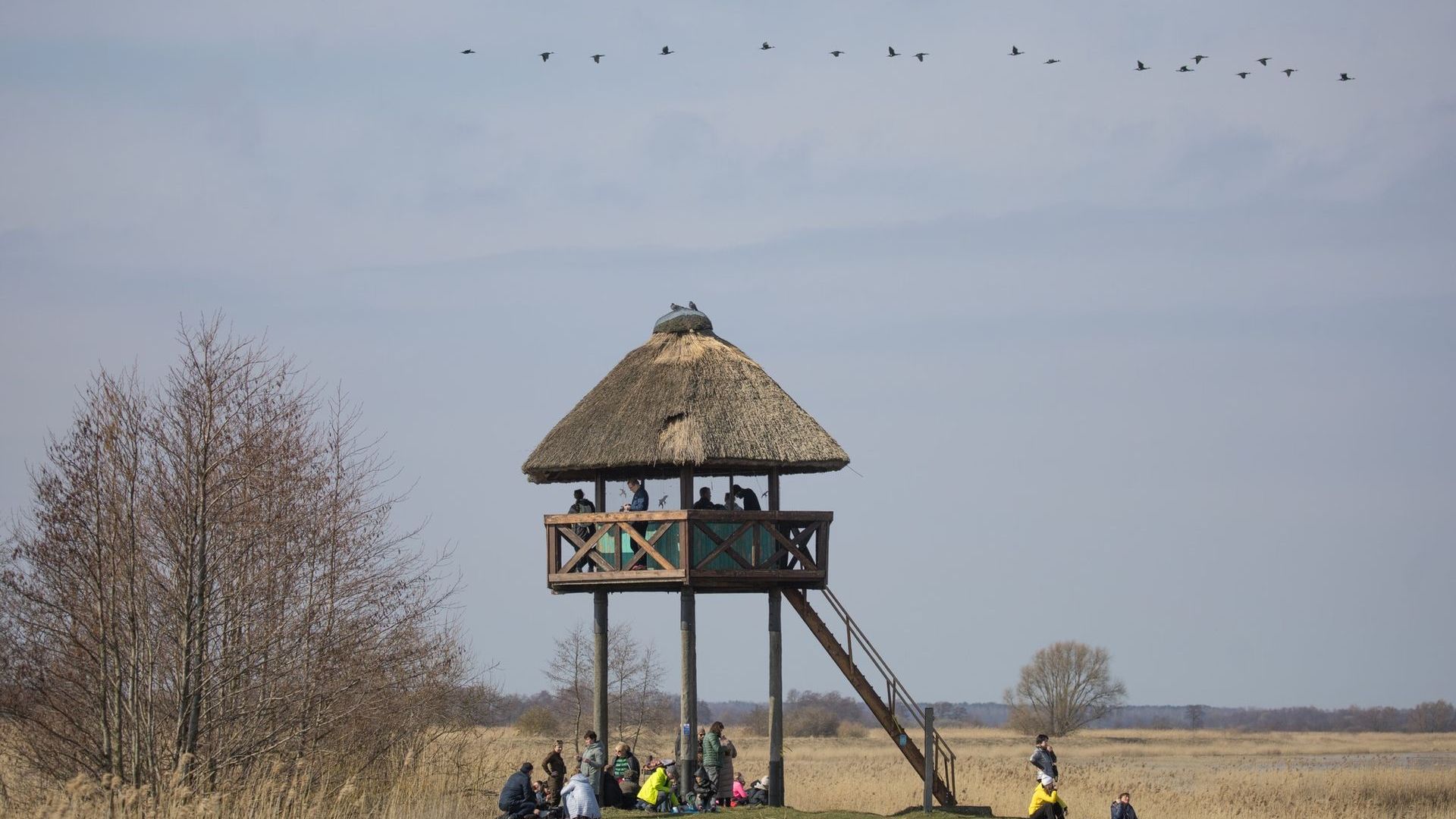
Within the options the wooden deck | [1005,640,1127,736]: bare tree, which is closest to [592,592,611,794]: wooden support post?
the wooden deck

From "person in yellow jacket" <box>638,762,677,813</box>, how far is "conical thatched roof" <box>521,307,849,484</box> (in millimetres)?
5087

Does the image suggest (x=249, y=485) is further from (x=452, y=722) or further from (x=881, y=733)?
(x=881, y=733)

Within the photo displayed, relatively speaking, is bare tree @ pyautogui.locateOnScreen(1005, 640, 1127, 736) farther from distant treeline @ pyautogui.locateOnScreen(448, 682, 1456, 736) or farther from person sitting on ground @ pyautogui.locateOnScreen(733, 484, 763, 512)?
person sitting on ground @ pyautogui.locateOnScreen(733, 484, 763, 512)

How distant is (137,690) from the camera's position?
912 inches

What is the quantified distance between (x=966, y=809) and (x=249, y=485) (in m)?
13.1

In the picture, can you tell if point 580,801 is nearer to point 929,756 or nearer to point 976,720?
point 929,756

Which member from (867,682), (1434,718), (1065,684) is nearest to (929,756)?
(867,682)

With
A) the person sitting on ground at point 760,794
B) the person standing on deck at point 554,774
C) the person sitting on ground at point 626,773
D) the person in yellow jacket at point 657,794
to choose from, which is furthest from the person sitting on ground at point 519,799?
the person sitting on ground at point 760,794

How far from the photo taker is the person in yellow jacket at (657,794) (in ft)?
96.6

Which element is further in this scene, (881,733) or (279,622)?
(881,733)

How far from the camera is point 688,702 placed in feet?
100

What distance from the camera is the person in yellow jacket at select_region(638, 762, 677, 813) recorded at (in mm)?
29438

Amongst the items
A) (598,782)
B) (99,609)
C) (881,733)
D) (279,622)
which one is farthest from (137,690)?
(881,733)

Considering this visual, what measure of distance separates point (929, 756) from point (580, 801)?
305 inches
